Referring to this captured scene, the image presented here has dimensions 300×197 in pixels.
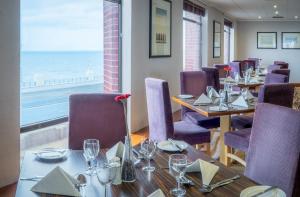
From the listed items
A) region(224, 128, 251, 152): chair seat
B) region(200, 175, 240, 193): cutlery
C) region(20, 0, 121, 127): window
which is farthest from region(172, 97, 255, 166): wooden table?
region(200, 175, 240, 193): cutlery

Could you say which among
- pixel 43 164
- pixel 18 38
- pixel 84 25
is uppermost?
pixel 84 25

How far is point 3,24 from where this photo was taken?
9.30 ft

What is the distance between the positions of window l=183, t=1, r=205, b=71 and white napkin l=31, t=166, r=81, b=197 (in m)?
6.25

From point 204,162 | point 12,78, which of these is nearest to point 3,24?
point 12,78

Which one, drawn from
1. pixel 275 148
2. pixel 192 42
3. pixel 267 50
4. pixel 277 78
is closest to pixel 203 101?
pixel 277 78

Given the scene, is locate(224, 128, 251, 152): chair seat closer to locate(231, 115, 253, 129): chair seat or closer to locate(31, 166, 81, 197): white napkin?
locate(231, 115, 253, 129): chair seat

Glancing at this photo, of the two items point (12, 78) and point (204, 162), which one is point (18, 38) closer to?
point (12, 78)

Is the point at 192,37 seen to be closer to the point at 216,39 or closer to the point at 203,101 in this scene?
the point at 216,39

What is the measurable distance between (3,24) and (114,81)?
214cm

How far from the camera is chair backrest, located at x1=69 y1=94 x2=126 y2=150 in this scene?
218cm

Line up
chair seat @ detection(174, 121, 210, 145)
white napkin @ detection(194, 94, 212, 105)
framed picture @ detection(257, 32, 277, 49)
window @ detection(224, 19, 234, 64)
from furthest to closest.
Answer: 1. framed picture @ detection(257, 32, 277, 49)
2. window @ detection(224, 19, 234, 64)
3. white napkin @ detection(194, 94, 212, 105)
4. chair seat @ detection(174, 121, 210, 145)

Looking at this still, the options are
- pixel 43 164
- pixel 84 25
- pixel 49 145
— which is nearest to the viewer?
pixel 43 164

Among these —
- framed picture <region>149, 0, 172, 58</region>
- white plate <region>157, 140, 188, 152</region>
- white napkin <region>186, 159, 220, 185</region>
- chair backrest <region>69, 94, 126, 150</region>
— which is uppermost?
framed picture <region>149, 0, 172, 58</region>

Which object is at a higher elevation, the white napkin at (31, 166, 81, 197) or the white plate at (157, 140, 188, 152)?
the white plate at (157, 140, 188, 152)
